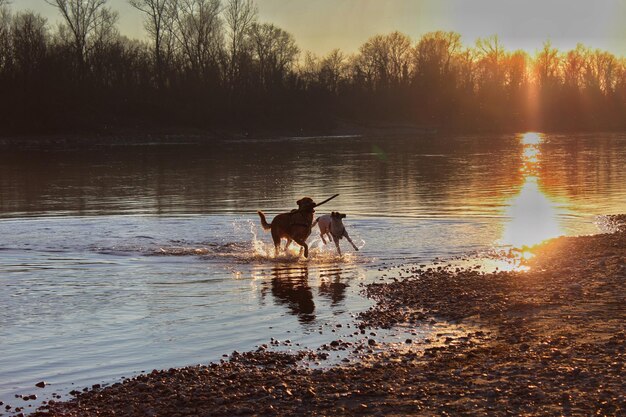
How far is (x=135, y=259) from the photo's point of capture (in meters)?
16.8

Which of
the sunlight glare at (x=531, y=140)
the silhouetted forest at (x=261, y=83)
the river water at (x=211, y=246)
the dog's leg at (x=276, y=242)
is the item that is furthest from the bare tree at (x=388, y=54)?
the dog's leg at (x=276, y=242)

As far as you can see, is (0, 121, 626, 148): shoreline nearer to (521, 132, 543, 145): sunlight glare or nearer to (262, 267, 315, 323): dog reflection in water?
(521, 132, 543, 145): sunlight glare

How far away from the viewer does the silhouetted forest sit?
8531cm

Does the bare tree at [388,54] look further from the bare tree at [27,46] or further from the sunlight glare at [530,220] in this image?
the sunlight glare at [530,220]

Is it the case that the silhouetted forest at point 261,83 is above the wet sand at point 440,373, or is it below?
above

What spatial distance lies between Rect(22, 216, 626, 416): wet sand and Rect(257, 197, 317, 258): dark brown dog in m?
4.81

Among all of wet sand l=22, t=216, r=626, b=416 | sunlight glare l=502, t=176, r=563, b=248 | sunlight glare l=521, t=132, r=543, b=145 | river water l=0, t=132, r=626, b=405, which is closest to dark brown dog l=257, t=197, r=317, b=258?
river water l=0, t=132, r=626, b=405

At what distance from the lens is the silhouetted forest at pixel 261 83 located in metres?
85.3

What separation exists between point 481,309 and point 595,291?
1.89m

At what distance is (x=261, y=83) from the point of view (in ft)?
348

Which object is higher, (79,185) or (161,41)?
(161,41)

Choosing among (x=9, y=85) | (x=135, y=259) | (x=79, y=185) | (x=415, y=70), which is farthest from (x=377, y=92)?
(x=135, y=259)

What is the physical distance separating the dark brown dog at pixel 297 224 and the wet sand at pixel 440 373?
4.81 m

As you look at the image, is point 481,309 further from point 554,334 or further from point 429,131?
point 429,131
